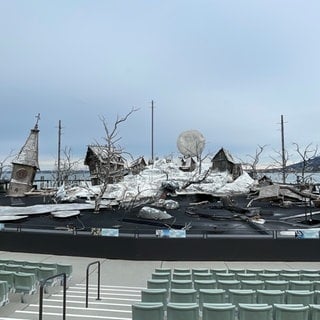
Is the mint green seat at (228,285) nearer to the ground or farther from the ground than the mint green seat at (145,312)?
nearer to the ground

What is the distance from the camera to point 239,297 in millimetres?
8109

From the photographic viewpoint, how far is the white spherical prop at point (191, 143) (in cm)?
5641

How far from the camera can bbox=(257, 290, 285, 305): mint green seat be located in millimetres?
8078

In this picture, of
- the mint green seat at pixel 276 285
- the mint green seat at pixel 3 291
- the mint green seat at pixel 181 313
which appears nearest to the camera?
the mint green seat at pixel 181 313

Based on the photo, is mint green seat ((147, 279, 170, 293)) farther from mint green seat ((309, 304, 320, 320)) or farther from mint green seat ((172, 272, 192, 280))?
mint green seat ((309, 304, 320, 320))

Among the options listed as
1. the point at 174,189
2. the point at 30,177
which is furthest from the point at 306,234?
the point at 30,177

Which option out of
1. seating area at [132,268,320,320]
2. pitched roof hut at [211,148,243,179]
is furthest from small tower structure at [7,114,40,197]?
seating area at [132,268,320,320]

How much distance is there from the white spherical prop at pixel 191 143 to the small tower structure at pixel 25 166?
23126 mm

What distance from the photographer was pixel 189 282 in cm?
960

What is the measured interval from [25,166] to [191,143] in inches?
980

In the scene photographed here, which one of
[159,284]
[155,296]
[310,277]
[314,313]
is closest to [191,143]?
[310,277]

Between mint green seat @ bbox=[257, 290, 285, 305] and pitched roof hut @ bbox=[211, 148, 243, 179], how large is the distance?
46.0 meters

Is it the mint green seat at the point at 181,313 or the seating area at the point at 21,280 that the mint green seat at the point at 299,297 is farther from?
the seating area at the point at 21,280

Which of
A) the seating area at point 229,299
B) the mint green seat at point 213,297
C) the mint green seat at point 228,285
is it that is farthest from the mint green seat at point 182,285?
the mint green seat at point 213,297
